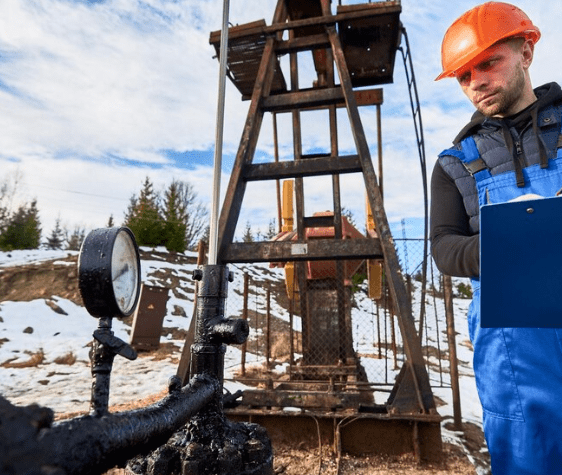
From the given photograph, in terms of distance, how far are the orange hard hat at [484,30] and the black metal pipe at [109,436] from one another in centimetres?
179

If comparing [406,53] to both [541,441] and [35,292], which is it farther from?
[35,292]

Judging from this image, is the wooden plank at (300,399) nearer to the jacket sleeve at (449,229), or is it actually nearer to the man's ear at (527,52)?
the jacket sleeve at (449,229)

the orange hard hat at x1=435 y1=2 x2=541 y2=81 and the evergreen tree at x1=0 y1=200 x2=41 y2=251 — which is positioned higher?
the evergreen tree at x1=0 y1=200 x2=41 y2=251

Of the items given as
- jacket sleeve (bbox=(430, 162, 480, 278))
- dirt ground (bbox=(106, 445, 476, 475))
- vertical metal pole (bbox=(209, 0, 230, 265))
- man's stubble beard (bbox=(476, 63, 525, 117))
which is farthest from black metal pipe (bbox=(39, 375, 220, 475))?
dirt ground (bbox=(106, 445, 476, 475))

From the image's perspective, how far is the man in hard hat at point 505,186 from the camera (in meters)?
1.48

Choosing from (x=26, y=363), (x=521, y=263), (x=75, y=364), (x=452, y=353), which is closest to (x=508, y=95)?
(x=521, y=263)

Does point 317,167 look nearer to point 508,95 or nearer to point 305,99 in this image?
point 305,99

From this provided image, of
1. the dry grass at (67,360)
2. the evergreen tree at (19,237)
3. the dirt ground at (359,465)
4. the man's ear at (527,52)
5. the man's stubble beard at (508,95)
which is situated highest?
the evergreen tree at (19,237)

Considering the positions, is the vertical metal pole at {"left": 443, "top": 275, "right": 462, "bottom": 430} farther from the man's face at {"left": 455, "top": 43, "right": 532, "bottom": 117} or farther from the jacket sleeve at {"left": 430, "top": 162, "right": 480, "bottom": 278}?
the man's face at {"left": 455, "top": 43, "right": 532, "bottom": 117}

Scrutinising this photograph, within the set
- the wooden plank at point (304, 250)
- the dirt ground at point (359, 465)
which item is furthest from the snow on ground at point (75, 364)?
the wooden plank at point (304, 250)

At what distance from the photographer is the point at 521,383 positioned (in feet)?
4.98

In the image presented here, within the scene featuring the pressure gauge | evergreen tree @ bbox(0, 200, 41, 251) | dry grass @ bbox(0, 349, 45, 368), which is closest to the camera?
the pressure gauge

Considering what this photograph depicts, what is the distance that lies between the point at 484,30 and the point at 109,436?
2038 millimetres

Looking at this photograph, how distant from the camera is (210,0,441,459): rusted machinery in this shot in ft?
9.98
